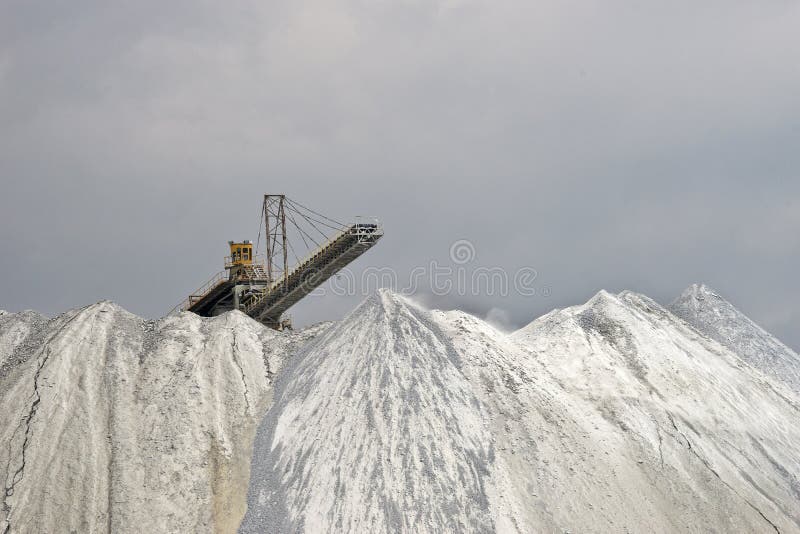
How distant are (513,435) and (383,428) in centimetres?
547

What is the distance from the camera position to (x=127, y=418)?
36.7 metres

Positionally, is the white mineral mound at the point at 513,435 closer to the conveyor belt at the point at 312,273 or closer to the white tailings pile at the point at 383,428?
the white tailings pile at the point at 383,428

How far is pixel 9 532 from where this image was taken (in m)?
31.0

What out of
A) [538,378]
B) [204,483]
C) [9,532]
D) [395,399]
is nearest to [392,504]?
[395,399]

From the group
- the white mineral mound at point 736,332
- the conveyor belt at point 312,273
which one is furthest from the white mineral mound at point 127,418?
the white mineral mound at point 736,332

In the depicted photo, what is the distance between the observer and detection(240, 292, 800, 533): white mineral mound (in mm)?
32281

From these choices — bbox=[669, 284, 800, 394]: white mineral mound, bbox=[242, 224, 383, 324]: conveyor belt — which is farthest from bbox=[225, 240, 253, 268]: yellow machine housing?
bbox=[669, 284, 800, 394]: white mineral mound

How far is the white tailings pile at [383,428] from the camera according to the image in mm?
32469

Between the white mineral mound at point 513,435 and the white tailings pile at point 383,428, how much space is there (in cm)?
9

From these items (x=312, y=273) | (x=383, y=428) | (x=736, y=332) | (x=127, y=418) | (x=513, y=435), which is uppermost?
(x=312, y=273)

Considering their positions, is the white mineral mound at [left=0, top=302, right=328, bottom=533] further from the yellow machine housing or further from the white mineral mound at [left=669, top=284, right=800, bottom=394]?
the white mineral mound at [left=669, top=284, right=800, bottom=394]

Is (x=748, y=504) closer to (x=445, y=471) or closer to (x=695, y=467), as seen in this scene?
(x=695, y=467)

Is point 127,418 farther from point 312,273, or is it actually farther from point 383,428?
point 312,273

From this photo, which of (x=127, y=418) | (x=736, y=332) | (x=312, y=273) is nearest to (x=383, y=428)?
(x=127, y=418)
